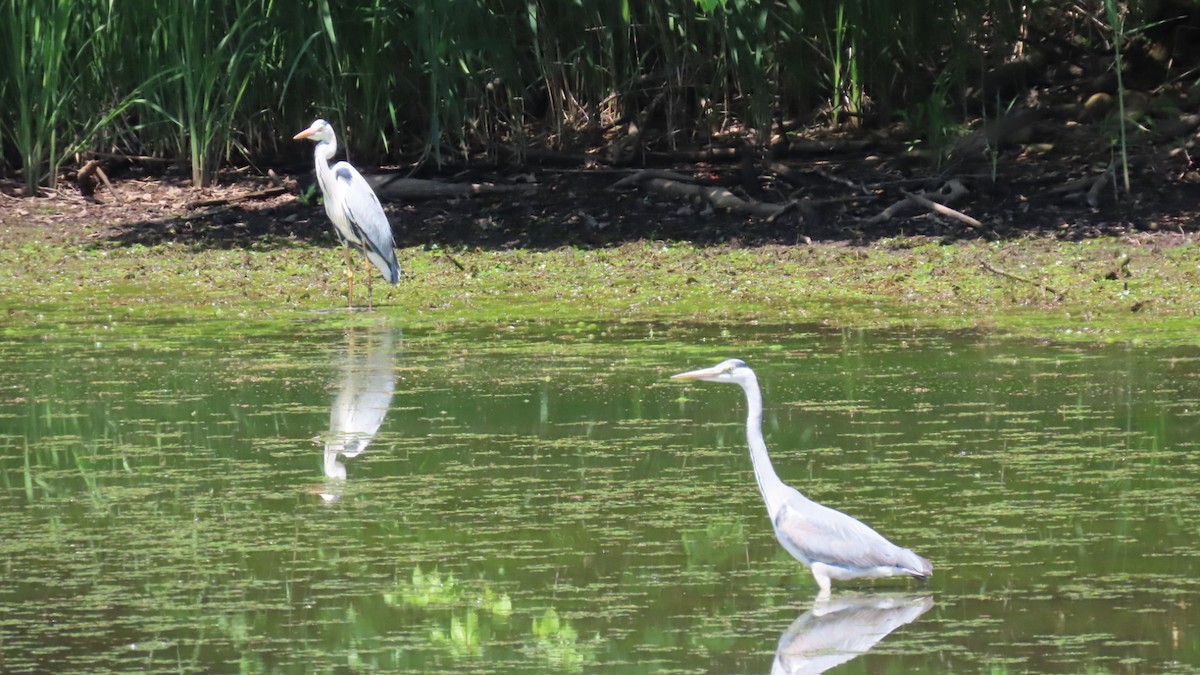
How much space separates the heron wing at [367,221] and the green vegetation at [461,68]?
1.37m

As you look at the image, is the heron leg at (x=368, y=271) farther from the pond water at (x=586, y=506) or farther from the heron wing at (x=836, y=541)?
the heron wing at (x=836, y=541)

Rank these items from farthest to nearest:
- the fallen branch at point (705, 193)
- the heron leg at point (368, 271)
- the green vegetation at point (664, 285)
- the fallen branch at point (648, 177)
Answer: the fallen branch at point (648, 177) → the fallen branch at point (705, 193) → the heron leg at point (368, 271) → the green vegetation at point (664, 285)

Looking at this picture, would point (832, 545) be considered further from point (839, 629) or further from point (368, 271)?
point (368, 271)

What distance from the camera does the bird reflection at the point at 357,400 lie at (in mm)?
6145

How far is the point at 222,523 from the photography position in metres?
5.32

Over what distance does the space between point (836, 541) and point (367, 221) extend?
733 centimetres

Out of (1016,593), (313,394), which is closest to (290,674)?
(1016,593)

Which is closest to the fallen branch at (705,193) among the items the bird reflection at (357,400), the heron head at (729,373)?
the bird reflection at (357,400)

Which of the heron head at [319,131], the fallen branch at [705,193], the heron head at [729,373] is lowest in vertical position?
the heron head at [729,373]

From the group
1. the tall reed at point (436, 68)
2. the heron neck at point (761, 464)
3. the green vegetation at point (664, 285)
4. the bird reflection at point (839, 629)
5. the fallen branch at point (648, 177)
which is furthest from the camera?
the fallen branch at point (648, 177)

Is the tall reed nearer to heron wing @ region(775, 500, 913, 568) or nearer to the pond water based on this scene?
the pond water

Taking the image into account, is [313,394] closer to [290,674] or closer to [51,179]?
[290,674]

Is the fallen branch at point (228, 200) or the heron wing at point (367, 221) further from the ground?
the fallen branch at point (228, 200)

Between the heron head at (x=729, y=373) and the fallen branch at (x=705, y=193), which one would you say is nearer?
the heron head at (x=729, y=373)
